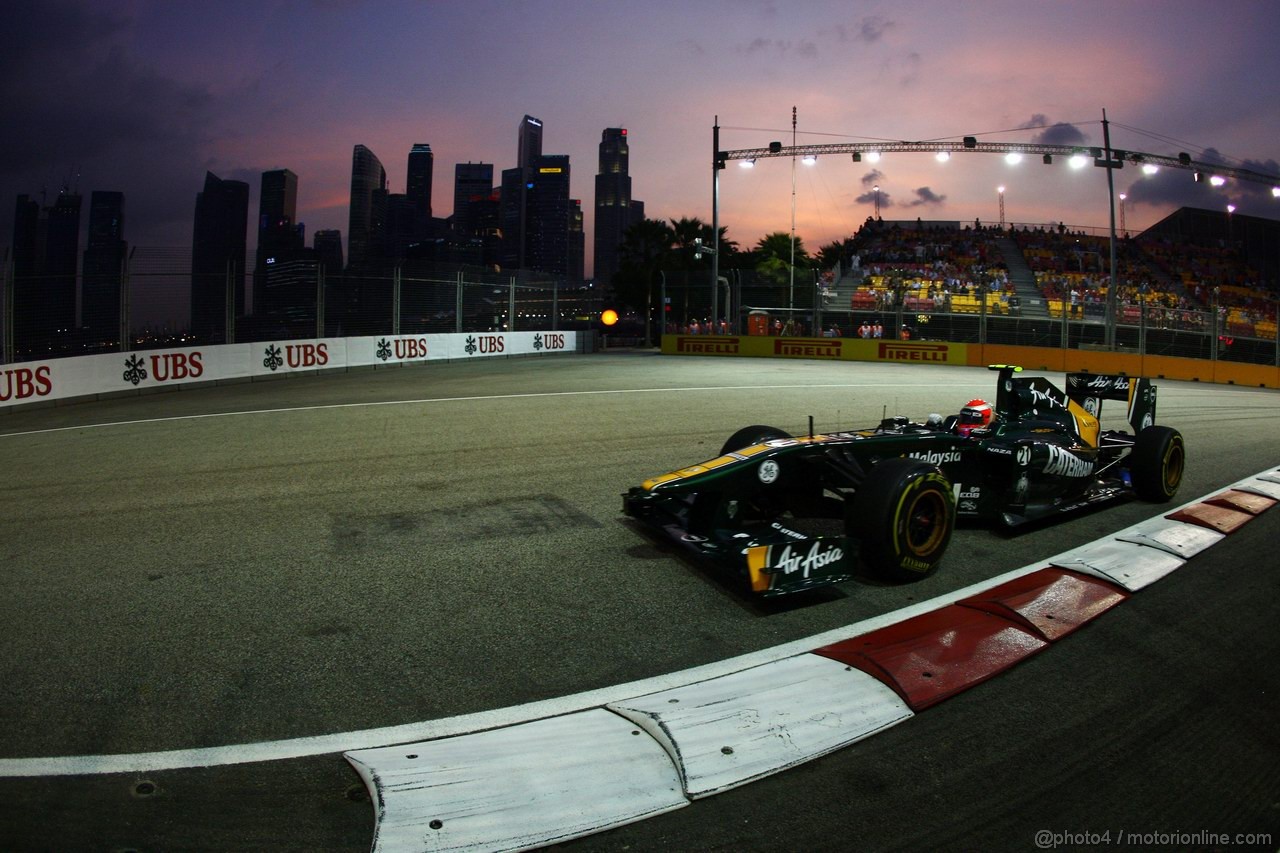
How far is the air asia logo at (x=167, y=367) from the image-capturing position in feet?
58.1

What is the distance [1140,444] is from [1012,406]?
1.36 meters

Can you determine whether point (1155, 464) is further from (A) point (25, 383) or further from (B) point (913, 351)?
(B) point (913, 351)

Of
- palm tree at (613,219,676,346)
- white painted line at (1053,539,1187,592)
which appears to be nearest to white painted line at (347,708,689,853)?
white painted line at (1053,539,1187,592)

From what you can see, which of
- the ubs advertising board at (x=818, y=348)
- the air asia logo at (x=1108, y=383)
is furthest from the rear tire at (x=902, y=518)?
the ubs advertising board at (x=818, y=348)

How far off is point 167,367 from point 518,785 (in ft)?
60.7

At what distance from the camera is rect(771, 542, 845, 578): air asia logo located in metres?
4.73

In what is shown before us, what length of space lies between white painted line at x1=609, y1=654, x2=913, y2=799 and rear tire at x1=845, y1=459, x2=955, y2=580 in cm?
132

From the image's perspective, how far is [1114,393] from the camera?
8.22m

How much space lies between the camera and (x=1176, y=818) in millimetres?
2955

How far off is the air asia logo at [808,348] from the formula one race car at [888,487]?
23.2 meters

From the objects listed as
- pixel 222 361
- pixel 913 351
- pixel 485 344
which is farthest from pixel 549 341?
pixel 222 361

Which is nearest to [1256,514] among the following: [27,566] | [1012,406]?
[1012,406]

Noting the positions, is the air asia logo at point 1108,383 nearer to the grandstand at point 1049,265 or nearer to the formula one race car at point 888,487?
the formula one race car at point 888,487

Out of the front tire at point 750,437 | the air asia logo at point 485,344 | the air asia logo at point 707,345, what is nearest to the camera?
the front tire at point 750,437
